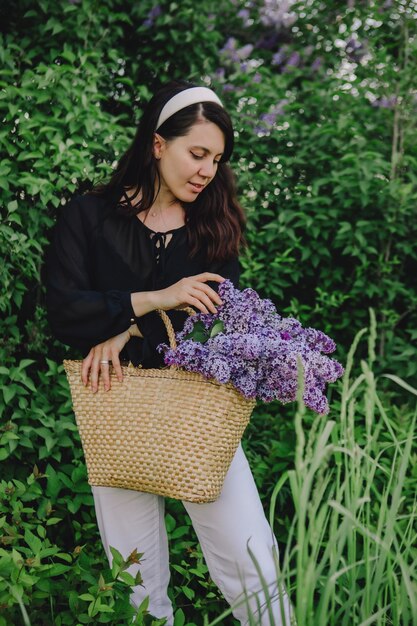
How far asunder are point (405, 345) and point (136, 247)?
72.3 inches

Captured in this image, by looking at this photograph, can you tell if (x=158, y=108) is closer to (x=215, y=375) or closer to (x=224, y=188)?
(x=224, y=188)

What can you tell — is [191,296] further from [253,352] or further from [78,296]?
[78,296]

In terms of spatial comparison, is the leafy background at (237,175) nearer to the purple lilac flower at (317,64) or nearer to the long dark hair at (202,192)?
the purple lilac flower at (317,64)

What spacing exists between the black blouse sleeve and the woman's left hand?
3 centimetres

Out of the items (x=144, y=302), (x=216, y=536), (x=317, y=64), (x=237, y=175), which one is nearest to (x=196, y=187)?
(x=144, y=302)

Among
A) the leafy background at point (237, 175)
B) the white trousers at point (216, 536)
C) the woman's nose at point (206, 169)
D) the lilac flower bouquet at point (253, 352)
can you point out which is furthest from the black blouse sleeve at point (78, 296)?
the leafy background at point (237, 175)

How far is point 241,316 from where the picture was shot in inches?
66.9

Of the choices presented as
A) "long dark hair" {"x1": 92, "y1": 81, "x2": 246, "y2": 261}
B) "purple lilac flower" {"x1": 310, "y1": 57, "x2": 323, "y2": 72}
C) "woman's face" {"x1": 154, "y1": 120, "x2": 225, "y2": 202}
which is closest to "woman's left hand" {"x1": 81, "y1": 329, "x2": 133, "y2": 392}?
"long dark hair" {"x1": 92, "y1": 81, "x2": 246, "y2": 261}

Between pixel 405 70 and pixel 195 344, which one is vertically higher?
pixel 405 70

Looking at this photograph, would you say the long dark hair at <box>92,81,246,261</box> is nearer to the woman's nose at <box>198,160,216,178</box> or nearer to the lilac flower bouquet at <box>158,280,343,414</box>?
the woman's nose at <box>198,160,216,178</box>

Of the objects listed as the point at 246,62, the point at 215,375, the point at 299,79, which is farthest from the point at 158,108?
the point at 299,79

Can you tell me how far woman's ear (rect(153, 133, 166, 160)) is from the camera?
2137 mm

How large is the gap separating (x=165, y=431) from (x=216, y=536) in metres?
0.43

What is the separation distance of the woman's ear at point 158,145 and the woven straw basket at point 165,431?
1.98ft
